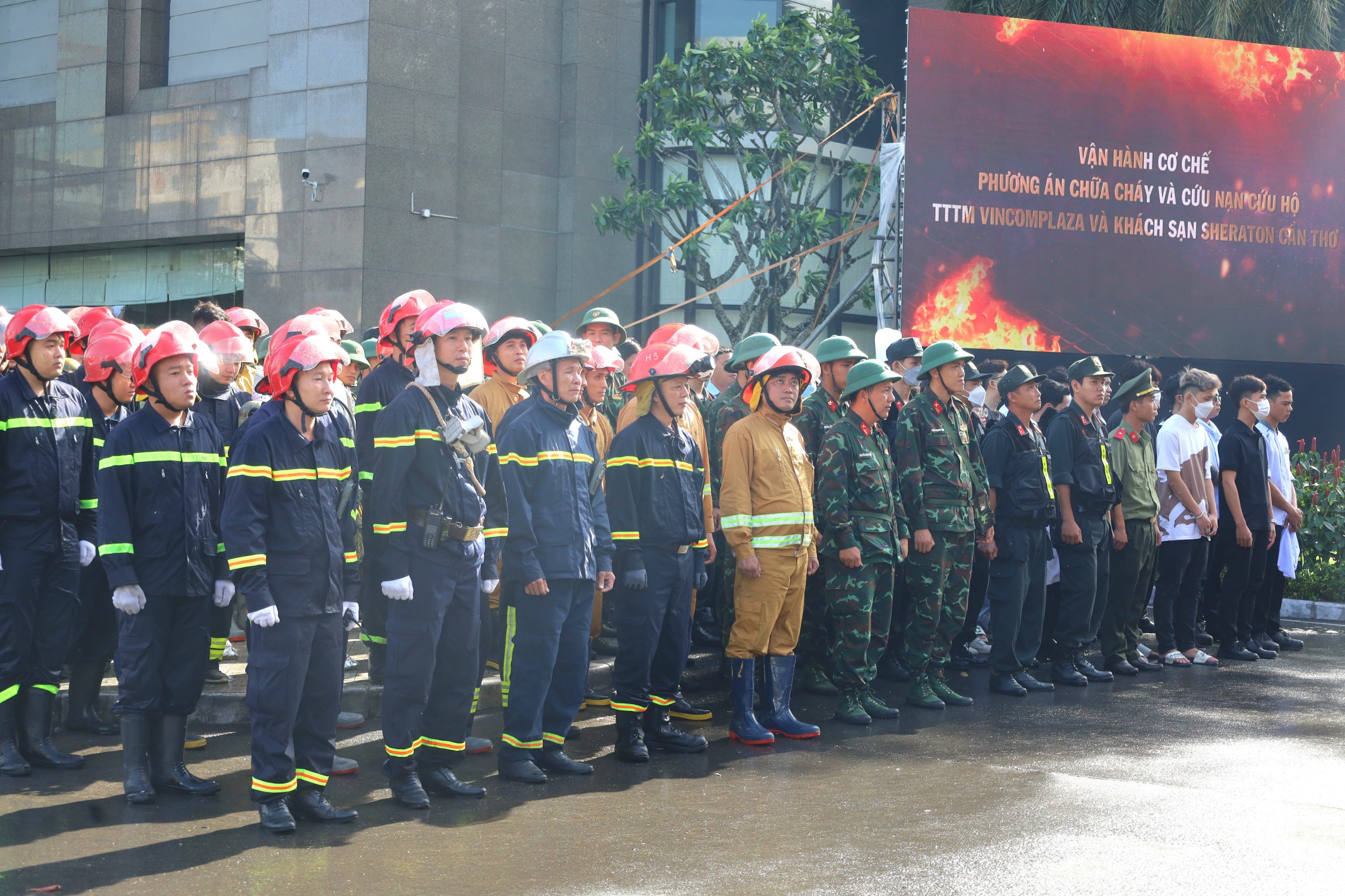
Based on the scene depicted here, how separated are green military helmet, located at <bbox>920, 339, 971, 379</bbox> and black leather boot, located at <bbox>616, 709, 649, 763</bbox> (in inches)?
124

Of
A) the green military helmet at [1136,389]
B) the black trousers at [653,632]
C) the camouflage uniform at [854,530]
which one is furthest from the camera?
the green military helmet at [1136,389]

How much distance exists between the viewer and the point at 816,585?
29.3 ft

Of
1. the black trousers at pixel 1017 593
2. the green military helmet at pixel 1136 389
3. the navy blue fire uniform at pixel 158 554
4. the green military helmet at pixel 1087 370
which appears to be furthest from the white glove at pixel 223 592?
the green military helmet at pixel 1136 389

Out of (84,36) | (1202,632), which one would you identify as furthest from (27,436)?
(84,36)

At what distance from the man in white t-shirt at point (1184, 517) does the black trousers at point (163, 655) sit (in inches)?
291

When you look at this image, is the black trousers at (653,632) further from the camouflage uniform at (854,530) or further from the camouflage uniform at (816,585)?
the camouflage uniform at (816,585)

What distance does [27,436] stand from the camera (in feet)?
21.3

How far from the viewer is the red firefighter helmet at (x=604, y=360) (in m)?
7.57

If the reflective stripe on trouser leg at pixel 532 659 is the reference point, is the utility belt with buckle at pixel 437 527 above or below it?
above

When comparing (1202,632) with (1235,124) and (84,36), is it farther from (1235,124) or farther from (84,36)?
(84,36)

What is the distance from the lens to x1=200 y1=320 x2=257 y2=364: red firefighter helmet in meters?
6.95

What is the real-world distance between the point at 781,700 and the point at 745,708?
0.95 ft

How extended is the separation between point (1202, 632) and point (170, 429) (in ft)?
29.7

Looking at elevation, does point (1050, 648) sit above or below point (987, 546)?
below
